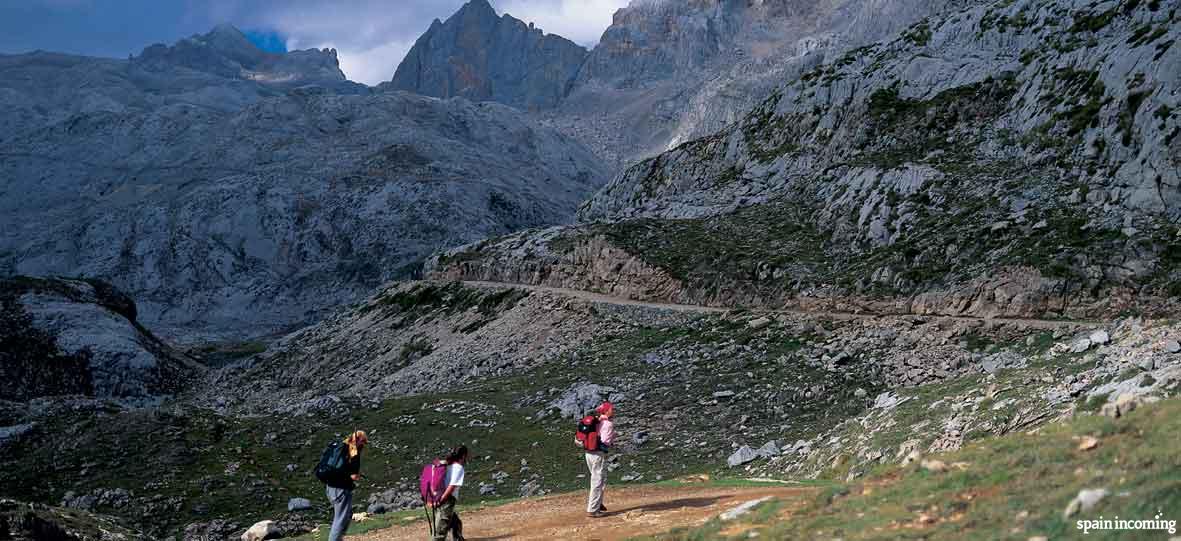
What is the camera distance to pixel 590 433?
18.6 meters

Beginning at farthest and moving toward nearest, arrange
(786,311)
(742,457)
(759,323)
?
(786,311) < (759,323) < (742,457)

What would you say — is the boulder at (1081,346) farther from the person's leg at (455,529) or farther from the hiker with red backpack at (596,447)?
the person's leg at (455,529)

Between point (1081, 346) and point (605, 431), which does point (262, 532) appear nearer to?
point (605, 431)

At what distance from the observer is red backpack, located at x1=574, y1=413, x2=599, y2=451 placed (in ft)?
60.9

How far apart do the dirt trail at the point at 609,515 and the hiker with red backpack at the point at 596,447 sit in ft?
1.14

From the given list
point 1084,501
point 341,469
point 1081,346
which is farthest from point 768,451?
point 1084,501

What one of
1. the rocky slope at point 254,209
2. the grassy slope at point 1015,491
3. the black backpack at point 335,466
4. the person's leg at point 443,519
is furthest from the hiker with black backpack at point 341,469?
the rocky slope at point 254,209

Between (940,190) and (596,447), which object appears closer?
(596,447)

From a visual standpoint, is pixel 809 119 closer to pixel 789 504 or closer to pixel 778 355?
pixel 778 355

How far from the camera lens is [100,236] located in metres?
155

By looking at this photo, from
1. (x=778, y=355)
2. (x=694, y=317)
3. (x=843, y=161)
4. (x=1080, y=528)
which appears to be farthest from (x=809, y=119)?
(x=1080, y=528)

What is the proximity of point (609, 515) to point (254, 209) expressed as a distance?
151 meters

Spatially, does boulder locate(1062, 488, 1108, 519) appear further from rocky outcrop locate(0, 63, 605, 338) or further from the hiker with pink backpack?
rocky outcrop locate(0, 63, 605, 338)

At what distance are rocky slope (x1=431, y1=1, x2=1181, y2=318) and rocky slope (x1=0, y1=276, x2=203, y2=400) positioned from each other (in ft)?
91.2
